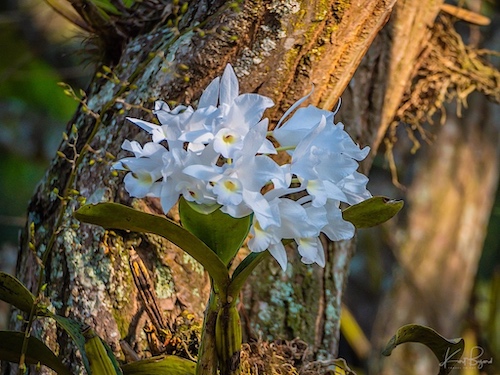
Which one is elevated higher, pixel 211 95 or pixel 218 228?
pixel 211 95

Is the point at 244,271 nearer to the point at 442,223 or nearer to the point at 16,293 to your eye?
the point at 16,293

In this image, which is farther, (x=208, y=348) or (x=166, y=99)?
(x=166, y=99)

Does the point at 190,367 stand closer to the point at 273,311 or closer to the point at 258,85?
the point at 273,311

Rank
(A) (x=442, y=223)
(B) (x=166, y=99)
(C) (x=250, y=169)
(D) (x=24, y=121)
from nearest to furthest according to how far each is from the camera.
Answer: (C) (x=250, y=169), (B) (x=166, y=99), (A) (x=442, y=223), (D) (x=24, y=121)

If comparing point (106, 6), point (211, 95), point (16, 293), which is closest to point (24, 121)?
point (106, 6)

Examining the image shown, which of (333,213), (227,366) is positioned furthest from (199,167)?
(227,366)

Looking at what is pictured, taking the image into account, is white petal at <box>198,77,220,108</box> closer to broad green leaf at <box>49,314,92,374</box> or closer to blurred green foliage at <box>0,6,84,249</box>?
broad green leaf at <box>49,314,92,374</box>

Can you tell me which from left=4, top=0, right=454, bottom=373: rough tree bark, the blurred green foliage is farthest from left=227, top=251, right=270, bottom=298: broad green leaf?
the blurred green foliage

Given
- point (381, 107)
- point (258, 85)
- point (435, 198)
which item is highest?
point (435, 198)
